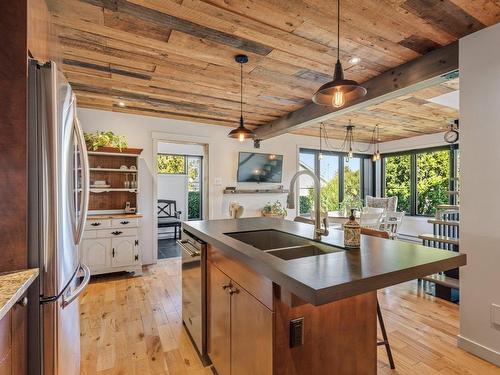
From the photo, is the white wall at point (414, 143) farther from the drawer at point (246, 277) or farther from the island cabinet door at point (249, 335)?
the island cabinet door at point (249, 335)

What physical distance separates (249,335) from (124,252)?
295 centimetres

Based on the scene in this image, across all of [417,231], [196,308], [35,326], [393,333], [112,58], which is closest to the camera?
[35,326]

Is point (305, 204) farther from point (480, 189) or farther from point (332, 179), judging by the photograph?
point (480, 189)

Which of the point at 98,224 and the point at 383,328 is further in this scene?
the point at 98,224

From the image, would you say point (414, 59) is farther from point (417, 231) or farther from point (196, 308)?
point (417, 231)

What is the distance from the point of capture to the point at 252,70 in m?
2.70

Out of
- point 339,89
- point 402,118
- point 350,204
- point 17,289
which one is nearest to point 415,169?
point 350,204

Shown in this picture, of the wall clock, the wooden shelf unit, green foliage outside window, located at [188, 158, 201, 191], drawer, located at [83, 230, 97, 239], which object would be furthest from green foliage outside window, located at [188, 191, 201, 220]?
the wall clock

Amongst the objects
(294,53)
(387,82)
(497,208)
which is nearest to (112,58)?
(294,53)

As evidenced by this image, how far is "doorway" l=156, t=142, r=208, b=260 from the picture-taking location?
21.8 ft

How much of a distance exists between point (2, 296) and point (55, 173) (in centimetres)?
53

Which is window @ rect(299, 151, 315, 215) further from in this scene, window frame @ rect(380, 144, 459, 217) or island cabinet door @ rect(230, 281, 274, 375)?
island cabinet door @ rect(230, 281, 274, 375)

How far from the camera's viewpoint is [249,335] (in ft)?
4.24

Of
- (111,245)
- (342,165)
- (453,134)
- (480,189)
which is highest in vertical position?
(453,134)
